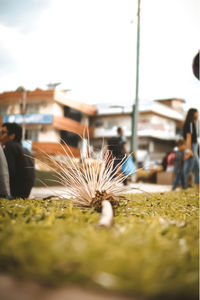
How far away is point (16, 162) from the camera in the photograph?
4637 millimetres

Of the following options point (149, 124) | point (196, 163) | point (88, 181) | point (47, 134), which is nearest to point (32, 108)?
point (47, 134)

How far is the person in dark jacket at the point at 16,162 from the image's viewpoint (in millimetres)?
4558

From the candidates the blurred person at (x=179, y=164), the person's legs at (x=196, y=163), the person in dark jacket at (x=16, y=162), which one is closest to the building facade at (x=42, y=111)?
the blurred person at (x=179, y=164)

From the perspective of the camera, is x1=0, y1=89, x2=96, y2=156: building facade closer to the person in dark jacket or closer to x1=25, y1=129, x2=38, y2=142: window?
x1=25, y1=129, x2=38, y2=142: window

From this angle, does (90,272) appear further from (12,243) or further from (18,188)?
(18,188)

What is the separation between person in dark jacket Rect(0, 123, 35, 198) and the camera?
→ 456 centimetres

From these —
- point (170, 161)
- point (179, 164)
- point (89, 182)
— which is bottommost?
A: point (170, 161)

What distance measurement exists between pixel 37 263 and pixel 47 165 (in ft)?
6.68

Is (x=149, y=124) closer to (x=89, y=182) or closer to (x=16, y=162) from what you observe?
(x=16, y=162)

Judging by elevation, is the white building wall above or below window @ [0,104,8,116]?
below

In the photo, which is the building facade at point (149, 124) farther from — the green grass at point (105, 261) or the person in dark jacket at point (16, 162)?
the green grass at point (105, 261)

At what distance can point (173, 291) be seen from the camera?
3.27ft

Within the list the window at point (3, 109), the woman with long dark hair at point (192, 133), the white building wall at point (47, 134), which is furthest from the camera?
the window at point (3, 109)

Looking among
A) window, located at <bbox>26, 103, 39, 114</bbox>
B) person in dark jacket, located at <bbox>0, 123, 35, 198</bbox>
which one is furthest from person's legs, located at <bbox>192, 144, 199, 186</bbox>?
window, located at <bbox>26, 103, 39, 114</bbox>
